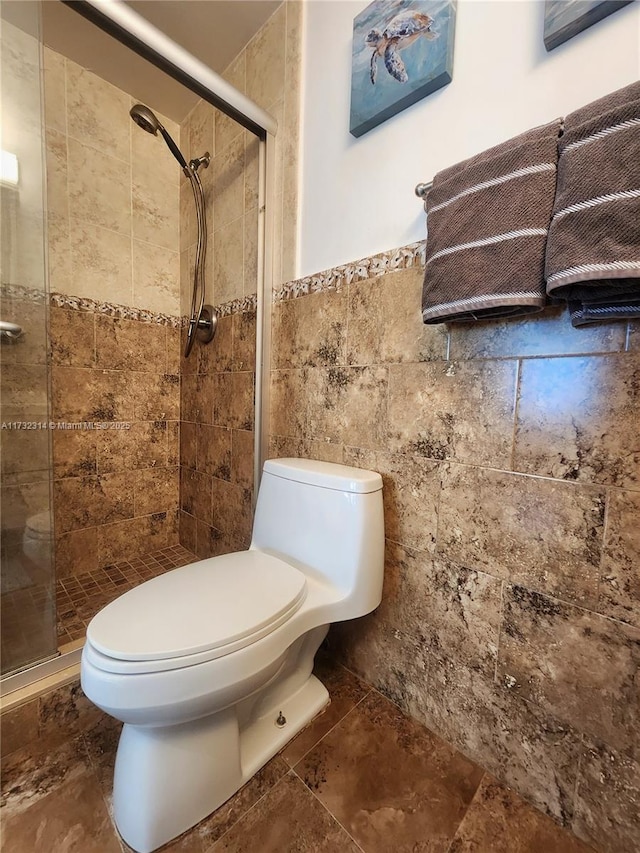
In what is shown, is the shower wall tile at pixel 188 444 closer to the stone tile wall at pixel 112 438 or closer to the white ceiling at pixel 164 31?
the stone tile wall at pixel 112 438

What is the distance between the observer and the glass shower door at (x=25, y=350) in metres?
1.00

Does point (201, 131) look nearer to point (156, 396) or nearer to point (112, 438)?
point (156, 396)

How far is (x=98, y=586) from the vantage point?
146 centimetres

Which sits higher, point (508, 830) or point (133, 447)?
point (133, 447)

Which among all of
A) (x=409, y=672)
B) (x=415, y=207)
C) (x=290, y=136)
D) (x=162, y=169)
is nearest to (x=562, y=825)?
(x=409, y=672)

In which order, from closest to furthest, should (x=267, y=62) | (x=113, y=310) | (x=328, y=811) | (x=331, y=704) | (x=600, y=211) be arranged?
(x=600, y=211) → (x=328, y=811) → (x=331, y=704) → (x=267, y=62) → (x=113, y=310)

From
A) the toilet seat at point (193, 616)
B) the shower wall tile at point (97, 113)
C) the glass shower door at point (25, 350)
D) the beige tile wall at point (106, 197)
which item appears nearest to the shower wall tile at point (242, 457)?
the toilet seat at point (193, 616)

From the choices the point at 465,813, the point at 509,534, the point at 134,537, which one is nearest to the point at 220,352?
the point at 134,537

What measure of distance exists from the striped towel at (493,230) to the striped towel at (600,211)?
0.03 metres

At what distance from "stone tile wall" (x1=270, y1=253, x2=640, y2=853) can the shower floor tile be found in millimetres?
955

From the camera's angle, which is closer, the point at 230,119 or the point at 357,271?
the point at 357,271

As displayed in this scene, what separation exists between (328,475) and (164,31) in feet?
5.79

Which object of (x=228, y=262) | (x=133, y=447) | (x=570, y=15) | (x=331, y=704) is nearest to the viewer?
(x=570, y=15)

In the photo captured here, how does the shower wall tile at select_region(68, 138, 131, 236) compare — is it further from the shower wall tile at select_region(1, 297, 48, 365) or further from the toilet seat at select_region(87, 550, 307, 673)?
the toilet seat at select_region(87, 550, 307, 673)
